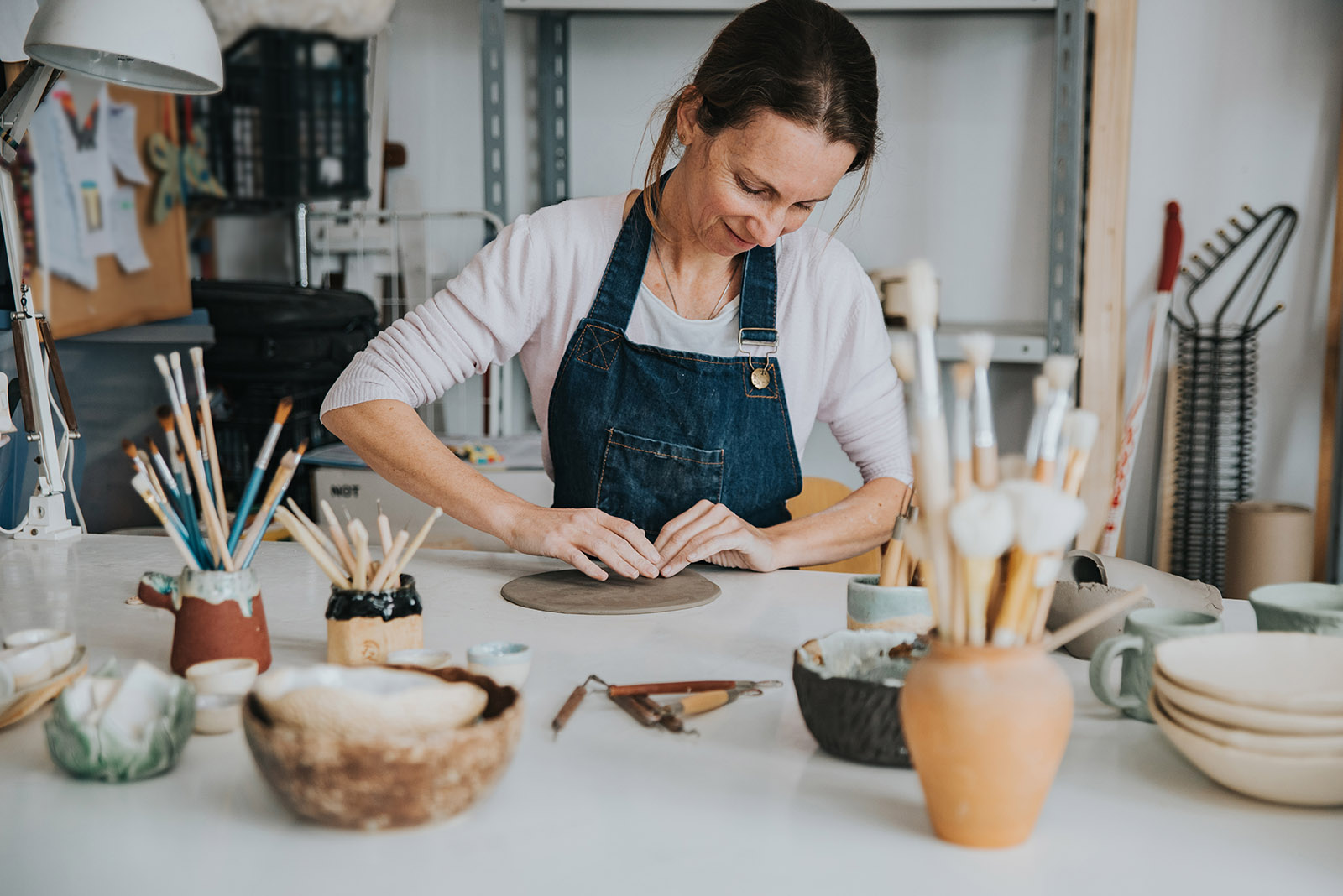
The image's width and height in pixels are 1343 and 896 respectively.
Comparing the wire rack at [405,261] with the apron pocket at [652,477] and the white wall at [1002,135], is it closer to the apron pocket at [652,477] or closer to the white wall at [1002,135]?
the white wall at [1002,135]

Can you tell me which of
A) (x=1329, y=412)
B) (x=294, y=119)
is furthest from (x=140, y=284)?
(x=1329, y=412)

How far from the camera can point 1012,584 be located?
0.65 meters

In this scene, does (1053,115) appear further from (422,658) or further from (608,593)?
(422,658)

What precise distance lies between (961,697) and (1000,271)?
2.58 metres

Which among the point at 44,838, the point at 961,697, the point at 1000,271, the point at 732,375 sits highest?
the point at 1000,271

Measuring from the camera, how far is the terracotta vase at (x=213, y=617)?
945mm

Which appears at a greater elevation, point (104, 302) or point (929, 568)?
point (104, 302)

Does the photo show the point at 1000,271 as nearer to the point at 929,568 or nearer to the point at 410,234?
the point at 410,234

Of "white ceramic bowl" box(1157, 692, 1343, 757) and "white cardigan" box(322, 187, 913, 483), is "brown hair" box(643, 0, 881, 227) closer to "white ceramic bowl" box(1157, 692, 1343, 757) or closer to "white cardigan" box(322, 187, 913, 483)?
"white cardigan" box(322, 187, 913, 483)

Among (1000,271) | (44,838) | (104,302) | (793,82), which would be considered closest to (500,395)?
(104,302)

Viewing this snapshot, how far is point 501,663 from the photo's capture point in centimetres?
92

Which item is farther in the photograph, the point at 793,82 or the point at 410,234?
the point at 410,234

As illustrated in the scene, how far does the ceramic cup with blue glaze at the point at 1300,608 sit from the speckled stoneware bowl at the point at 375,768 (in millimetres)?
624

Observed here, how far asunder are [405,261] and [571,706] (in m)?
2.50
